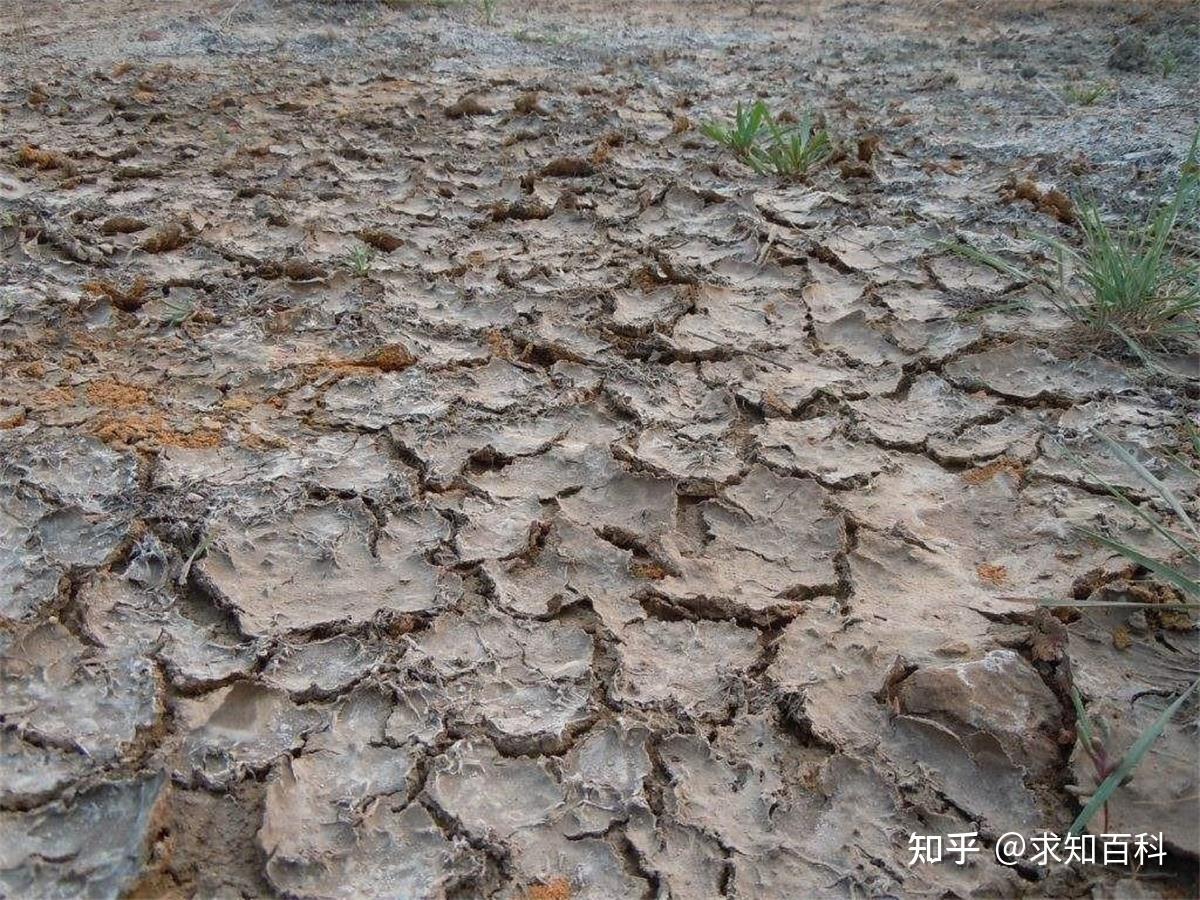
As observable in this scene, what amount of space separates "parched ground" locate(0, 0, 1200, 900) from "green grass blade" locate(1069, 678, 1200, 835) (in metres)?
0.03

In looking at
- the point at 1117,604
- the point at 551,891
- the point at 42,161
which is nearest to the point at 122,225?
the point at 42,161

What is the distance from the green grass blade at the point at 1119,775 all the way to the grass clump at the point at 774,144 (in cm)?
201

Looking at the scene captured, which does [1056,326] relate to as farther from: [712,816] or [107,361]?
[107,361]

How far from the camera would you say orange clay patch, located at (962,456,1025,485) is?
6.08ft

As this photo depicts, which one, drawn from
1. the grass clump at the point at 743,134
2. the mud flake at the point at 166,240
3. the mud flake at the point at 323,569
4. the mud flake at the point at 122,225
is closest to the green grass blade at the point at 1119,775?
the mud flake at the point at 323,569

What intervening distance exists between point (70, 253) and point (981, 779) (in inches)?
87.6

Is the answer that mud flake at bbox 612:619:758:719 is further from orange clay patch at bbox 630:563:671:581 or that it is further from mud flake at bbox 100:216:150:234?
mud flake at bbox 100:216:150:234

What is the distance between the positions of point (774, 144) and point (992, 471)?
153 centimetres

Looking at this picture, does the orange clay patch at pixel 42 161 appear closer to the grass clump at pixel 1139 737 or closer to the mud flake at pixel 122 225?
the mud flake at pixel 122 225

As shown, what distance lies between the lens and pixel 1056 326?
226 cm

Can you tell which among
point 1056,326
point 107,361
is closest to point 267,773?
point 107,361

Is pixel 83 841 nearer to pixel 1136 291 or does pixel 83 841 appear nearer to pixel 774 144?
pixel 1136 291

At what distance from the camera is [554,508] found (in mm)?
1800

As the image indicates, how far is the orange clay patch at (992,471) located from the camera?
1.85 metres
